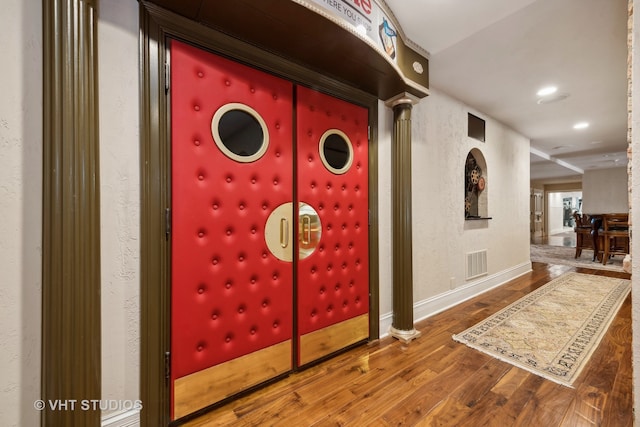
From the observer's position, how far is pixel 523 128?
475 cm

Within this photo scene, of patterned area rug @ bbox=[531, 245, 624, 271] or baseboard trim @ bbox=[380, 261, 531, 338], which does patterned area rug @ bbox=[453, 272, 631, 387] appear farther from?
patterned area rug @ bbox=[531, 245, 624, 271]

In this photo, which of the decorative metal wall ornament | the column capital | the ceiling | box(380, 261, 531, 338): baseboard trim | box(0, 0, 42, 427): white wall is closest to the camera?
box(0, 0, 42, 427): white wall

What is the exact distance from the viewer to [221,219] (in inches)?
64.1

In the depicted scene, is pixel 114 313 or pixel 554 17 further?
pixel 554 17

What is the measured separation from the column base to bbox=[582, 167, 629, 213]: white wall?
11088mm

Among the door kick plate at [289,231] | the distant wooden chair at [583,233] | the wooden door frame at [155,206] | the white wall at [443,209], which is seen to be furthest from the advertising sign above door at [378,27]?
the distant wooden chair at [583,233]

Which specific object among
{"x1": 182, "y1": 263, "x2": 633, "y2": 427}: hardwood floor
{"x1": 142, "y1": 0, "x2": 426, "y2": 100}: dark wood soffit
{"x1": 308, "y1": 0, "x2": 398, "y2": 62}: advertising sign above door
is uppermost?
{"x1": 308, "y1": 0, "x2": 398, "y2": 62}: advertising sign above door

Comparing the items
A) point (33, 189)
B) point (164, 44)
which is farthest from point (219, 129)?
point (33, 189)

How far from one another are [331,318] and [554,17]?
3028 mm

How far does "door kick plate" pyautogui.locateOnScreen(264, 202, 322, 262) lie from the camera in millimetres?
1867

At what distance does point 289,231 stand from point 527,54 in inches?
114

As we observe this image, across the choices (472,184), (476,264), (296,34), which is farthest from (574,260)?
(296,34)

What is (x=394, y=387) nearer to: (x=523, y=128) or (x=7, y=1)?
(x=7, y=1)

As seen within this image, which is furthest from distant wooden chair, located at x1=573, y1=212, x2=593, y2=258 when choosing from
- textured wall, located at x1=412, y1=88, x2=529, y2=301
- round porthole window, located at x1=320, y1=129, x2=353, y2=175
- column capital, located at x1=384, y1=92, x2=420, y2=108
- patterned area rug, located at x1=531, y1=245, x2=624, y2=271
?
round porthole window, located at x1=320, y1=129, x2=353, y2=175
